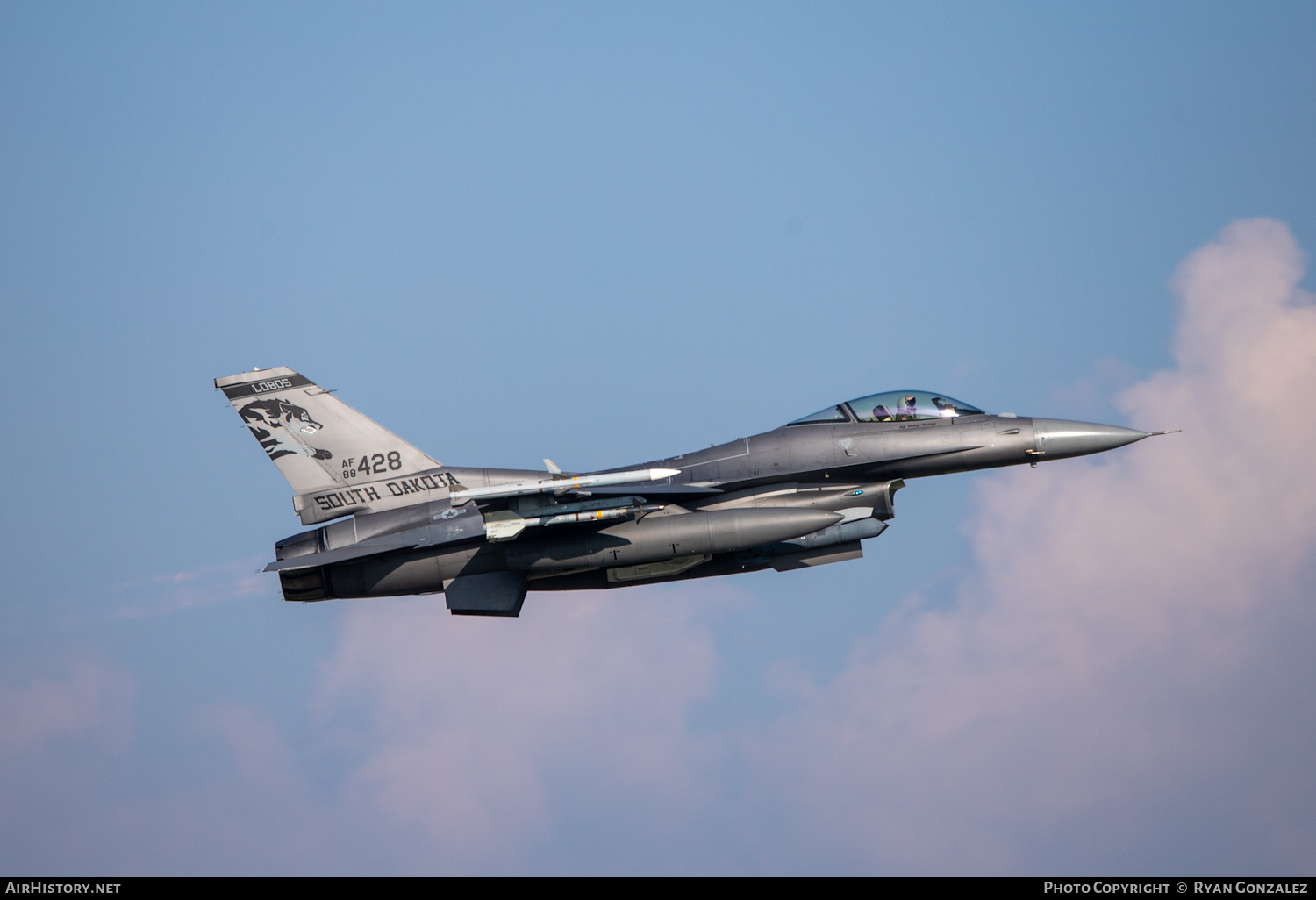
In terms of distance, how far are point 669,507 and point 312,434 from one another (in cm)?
672

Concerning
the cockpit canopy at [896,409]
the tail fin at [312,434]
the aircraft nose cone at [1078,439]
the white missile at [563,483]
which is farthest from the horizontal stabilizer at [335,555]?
the aircraft nose cone at [1078,439]

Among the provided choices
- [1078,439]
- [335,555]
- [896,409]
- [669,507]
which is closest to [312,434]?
[335,555]

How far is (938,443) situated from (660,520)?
16.3 ft

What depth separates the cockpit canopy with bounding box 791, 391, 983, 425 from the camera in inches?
958

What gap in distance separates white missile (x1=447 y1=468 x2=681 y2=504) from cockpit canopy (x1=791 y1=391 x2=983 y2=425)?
385cm

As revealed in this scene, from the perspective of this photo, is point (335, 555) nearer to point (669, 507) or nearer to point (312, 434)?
point (312, 434)

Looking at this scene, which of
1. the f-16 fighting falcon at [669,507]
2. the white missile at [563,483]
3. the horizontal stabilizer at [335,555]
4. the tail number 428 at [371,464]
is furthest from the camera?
the tail number 428 at [371,464]

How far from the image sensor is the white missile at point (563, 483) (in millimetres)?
21406

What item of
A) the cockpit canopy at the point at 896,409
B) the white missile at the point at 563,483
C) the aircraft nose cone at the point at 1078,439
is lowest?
the white missile at the point at 563,483

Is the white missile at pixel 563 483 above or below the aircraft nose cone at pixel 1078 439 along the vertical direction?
below

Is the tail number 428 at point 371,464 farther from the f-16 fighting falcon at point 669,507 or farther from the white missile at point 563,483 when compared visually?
the white missile at point 563,483

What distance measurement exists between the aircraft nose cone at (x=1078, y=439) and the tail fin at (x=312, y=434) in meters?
10.7
